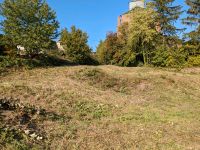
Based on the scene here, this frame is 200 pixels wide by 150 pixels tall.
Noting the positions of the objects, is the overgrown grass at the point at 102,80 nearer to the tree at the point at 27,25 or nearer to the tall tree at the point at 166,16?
the tree at the point at 27,25

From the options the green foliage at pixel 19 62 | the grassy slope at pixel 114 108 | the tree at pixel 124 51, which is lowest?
the grassy slope at pixel 114 108

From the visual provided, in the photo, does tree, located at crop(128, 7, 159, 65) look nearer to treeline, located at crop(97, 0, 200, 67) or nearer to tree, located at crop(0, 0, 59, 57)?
treeline, located at crop(97, 0, 200, 67)

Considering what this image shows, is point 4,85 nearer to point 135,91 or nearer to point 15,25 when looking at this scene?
point 135,91

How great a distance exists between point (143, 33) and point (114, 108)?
22.2 m

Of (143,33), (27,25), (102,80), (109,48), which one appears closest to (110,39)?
(109,48)

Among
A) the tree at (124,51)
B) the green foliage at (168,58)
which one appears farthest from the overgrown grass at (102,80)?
the tree at (124,51)

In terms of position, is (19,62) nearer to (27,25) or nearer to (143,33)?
(27,25)

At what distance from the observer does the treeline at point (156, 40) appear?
112ft

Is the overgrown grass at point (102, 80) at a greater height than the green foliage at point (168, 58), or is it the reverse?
the green foliage at point (168, 58)

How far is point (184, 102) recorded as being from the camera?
17.0m

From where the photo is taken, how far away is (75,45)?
33.1 m

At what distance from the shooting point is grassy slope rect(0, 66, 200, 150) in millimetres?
9359

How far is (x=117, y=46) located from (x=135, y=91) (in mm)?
20636

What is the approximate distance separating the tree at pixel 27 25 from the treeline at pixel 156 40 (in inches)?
502
